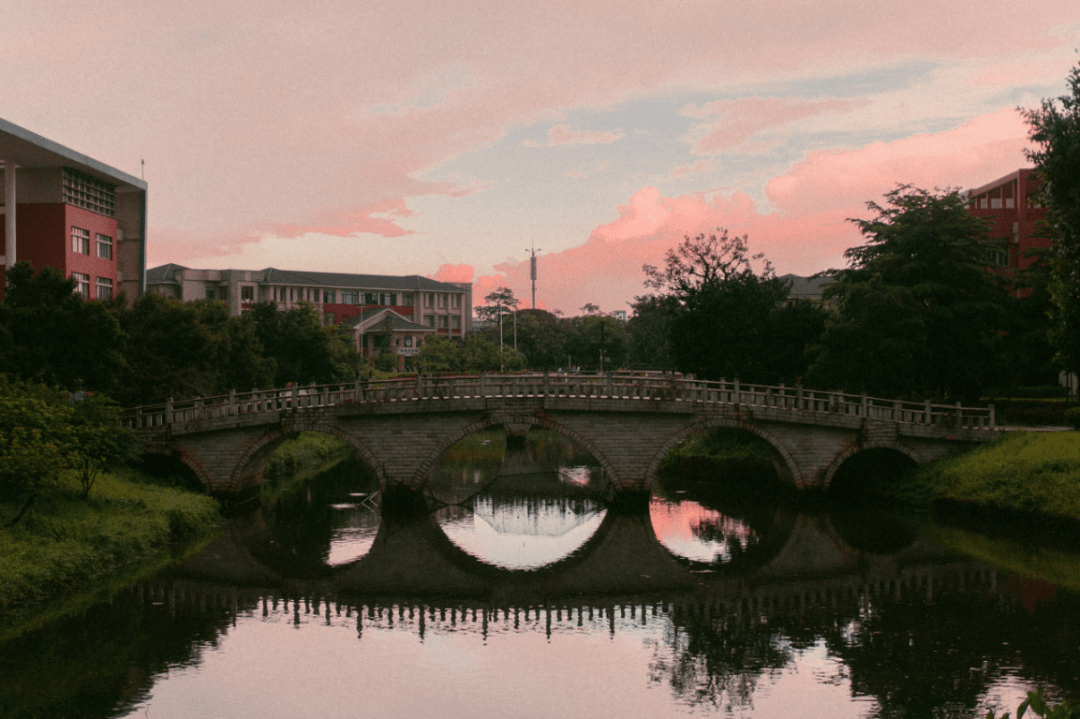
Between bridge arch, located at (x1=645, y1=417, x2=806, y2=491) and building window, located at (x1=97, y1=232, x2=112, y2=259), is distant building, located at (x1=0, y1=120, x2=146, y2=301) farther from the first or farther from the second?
bridge arch, located at (x1=645, y1=417, x2=806, y2=491)

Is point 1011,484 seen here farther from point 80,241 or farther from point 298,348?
point 80,241

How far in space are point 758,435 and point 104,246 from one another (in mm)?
34774

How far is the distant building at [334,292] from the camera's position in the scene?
3792 inches

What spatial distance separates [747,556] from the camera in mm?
30328

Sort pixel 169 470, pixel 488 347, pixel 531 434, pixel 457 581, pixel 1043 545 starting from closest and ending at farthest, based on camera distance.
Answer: pixel 457 581
pixel 1043 545
pixel 169 470
pixel 531 434
pixel 488 347

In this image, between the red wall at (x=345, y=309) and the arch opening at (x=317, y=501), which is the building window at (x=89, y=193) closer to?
the arch opening at (x=317, y=501)

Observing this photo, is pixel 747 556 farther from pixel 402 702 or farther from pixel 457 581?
pixel 402 702

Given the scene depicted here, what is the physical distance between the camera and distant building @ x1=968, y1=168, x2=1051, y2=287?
61.2 metres

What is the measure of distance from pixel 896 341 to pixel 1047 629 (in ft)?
62.4

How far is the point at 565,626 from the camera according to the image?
2303cm

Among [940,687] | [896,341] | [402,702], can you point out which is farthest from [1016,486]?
[402,702]

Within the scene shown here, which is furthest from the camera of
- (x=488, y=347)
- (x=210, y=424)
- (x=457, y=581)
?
(x=488, y=347)

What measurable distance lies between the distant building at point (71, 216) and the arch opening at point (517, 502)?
1844 cm

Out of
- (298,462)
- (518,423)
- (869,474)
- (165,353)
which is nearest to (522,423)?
(518,423)
